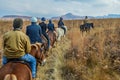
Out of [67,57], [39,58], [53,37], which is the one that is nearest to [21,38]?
[39,58]

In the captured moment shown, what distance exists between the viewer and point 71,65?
43.3ft

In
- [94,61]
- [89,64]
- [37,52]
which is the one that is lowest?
[89,64]

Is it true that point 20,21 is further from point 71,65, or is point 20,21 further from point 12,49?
point 71,65

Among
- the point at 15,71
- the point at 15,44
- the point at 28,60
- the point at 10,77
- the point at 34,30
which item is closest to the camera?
the point at 10,77

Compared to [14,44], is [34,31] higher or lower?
lower

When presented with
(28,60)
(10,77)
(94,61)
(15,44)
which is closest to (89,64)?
(94,61)

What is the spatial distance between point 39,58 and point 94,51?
9.07ft

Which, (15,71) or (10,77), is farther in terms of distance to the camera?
(15,71)

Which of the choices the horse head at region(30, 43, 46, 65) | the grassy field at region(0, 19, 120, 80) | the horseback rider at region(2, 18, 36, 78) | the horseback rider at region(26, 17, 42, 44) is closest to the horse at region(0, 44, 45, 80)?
the horseback rider at region(2, 18, 36, 78)

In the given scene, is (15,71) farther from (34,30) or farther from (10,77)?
(34,30)

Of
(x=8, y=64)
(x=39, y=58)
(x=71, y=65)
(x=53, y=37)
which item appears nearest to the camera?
(x=8, y=64)

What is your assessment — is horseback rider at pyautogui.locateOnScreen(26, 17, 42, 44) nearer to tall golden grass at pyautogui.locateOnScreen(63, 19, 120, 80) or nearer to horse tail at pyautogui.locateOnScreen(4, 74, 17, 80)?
tall golden grass at pyautogui.locateOnScreen(63, 19, 120, 80)

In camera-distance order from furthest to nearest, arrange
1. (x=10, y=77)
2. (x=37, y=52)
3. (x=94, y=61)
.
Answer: (x=94, y=61)
(x=37, y=52)
(x=10, y=77)

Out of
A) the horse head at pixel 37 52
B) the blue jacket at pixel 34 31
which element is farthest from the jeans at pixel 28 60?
the blue jacket at pixel 34 31
